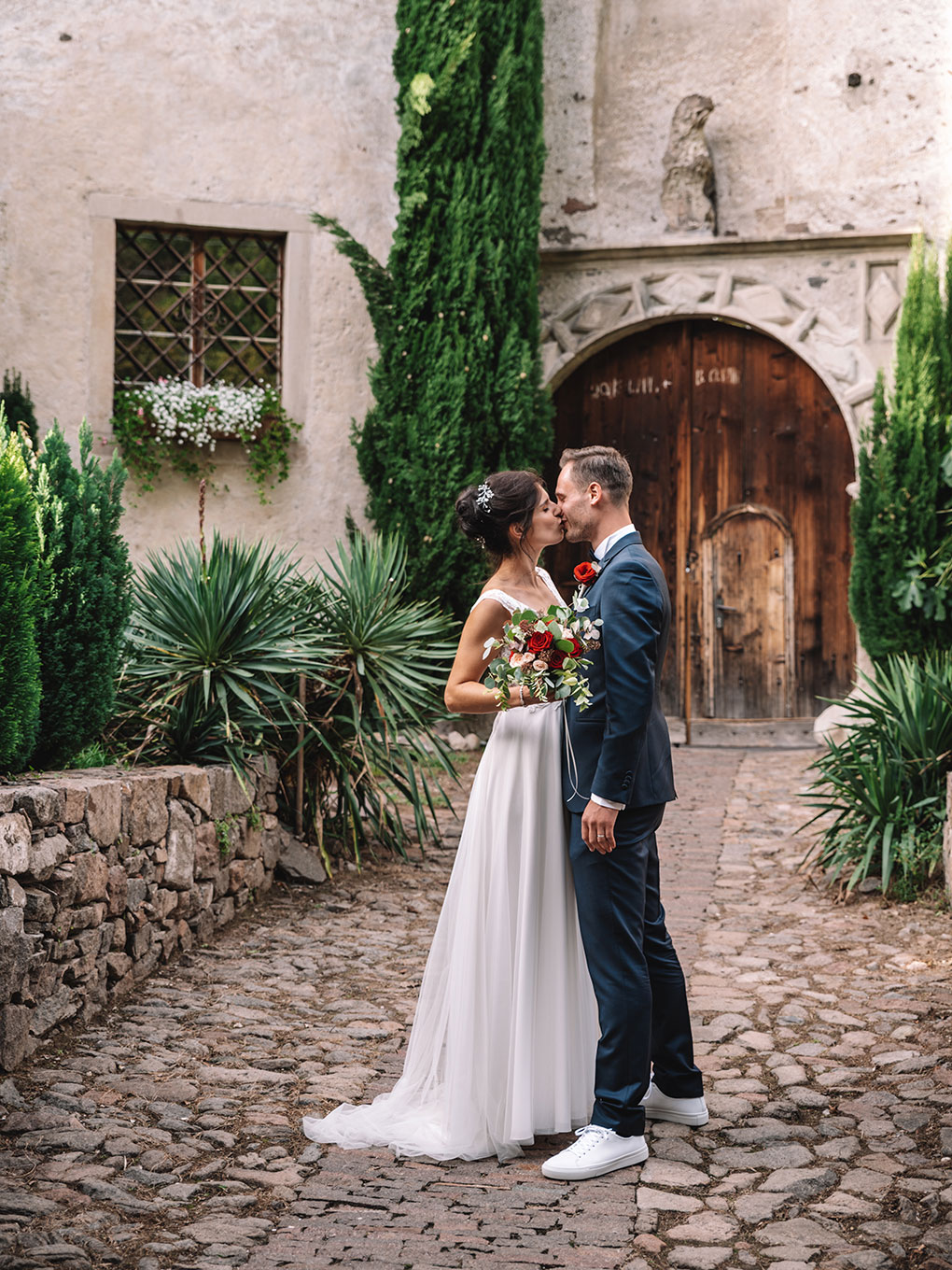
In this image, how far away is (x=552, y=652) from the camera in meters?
3.29

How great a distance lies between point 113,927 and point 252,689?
1.72 metres

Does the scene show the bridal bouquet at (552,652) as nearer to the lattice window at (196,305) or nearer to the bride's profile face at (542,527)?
the bride's profile face at (542,527)

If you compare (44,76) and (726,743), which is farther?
(726,743)

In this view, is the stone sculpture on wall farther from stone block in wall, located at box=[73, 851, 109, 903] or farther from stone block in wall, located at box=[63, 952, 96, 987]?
stone block in wall, located at box=[63, 952, 96, 987]

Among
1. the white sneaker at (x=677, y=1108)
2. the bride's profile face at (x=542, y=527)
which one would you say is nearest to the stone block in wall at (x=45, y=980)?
the white sneaker at (x=677, y=1108)

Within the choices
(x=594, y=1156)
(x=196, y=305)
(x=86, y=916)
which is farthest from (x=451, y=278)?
(x=594, y=1156)

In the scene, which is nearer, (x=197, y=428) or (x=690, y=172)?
(x=197, y=428)

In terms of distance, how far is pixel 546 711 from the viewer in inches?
141

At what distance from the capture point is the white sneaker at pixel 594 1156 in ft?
10.4

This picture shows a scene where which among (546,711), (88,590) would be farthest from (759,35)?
(546,711)

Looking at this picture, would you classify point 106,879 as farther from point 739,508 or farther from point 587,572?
point 739,508

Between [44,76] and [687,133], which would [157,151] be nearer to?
[44,76]

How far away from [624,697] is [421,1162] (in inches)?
50.7

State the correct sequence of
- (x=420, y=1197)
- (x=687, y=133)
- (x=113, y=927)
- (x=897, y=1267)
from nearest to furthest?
1. (x=897, y=1267)
2. (x=420, y=1197)
3. (x=113, y=927)
4. (x=687, y=133)
